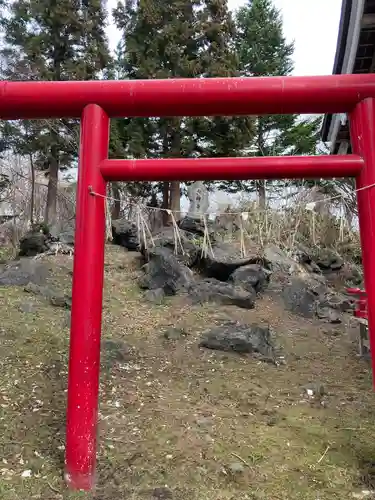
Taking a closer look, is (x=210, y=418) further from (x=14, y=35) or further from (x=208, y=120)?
(x=14, y=35)

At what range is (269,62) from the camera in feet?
50.4

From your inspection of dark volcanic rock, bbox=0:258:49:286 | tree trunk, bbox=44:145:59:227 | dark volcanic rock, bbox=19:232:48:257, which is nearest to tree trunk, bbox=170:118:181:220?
tree trunk, bbox=44:145:59:227

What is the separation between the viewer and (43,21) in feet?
39.8

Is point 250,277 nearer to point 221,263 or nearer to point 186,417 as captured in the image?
point 221,263

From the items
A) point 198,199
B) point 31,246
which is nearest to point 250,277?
point 198,199

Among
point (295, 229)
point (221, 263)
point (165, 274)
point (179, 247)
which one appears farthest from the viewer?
point (295, 229)

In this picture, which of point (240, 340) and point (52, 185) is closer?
point (240, 340)

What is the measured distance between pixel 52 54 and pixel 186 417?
12.4m

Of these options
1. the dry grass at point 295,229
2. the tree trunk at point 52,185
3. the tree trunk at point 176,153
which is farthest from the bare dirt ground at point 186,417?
the tree trunk at point 52,185

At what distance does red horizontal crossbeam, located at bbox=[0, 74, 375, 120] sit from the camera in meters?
2.49

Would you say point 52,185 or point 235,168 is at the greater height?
point 52,185

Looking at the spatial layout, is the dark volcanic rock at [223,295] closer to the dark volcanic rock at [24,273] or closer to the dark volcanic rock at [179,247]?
the dark volcanic rock at [179,247]

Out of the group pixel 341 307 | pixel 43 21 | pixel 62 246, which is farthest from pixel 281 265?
pixel 43 21

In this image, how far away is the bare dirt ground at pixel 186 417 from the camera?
2.37 metres
